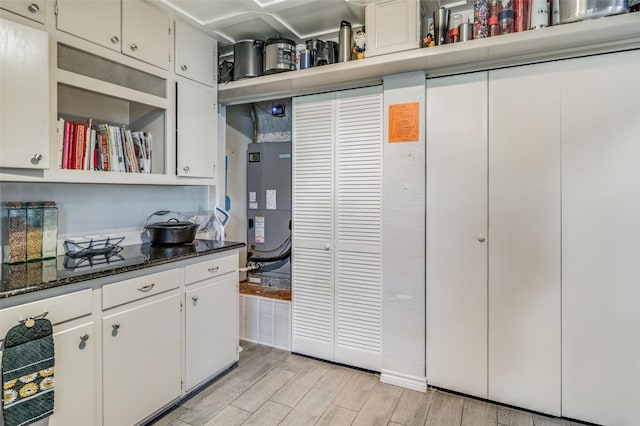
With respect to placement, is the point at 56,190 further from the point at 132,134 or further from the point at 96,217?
Result: the point at 132,134

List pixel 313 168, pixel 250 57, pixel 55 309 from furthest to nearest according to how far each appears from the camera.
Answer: pixel 313 168 < pixel 250 57 < pixel 55 309

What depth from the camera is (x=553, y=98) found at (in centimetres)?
199

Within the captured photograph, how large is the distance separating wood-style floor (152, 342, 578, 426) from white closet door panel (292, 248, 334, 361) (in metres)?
0.22

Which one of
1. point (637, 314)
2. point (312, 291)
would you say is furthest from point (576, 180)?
point (312, 291)

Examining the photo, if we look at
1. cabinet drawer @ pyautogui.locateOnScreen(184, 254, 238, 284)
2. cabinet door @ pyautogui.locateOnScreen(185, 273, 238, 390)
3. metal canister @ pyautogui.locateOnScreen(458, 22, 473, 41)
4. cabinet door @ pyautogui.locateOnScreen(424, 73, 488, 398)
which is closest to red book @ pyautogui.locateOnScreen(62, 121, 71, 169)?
cabinet drawer @ pyautogui.locateOnScreen(184, 254, 238, 284)

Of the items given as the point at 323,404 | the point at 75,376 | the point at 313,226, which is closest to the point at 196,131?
the point at 313,226

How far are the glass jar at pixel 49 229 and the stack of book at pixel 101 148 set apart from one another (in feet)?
0.79

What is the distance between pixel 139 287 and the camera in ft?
6.02

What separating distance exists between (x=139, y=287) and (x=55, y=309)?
0.40 meters

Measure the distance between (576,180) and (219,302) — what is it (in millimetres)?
2333

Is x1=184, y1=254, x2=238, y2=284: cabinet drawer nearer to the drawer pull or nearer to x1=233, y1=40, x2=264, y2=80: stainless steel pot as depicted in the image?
the drawer pull

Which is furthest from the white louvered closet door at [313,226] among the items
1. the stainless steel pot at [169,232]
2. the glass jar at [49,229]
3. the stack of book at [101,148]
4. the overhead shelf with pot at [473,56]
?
the glass jar at [49,229]

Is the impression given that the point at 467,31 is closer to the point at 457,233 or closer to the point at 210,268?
the point at 457,233

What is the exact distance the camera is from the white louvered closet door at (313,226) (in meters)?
2.66
